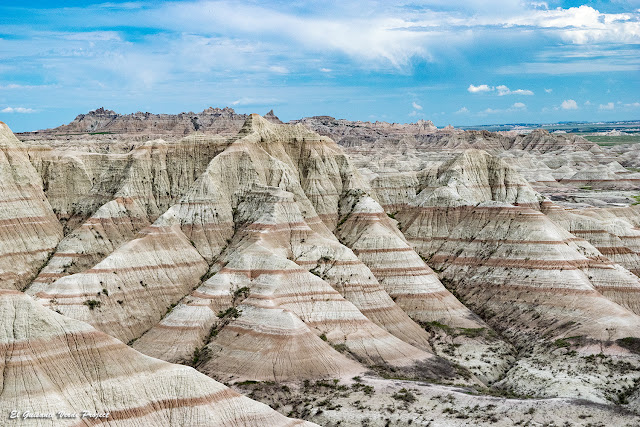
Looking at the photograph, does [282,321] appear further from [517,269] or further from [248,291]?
[517,269]

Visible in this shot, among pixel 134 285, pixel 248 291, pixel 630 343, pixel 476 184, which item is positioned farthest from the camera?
pixel 476 184

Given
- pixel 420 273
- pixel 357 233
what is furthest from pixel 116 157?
pixel 420 273

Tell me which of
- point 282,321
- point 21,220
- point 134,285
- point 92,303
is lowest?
point 282,321

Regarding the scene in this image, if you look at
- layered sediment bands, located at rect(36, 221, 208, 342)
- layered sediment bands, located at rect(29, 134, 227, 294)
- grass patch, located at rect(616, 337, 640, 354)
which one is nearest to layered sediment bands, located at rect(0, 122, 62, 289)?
layered sediment bands, located at rect(29, 134, 227, 294)

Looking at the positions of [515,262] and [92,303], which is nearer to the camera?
[92,303]

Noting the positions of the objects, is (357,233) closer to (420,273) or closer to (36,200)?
(420,273)

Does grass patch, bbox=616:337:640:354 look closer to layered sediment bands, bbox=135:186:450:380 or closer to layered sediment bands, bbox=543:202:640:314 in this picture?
layered sediment bands, bbox=543:202:640:314

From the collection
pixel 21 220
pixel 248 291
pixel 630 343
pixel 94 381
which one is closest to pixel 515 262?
pixel 630 343
